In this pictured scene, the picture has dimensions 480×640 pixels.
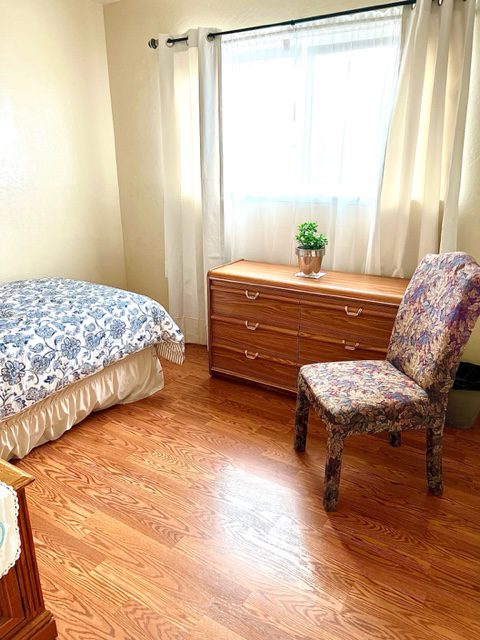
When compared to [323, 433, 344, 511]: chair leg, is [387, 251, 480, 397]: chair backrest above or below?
above

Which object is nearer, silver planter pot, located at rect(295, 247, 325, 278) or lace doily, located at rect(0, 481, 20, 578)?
lace doily, located at rect(0, 481, 20, 578)

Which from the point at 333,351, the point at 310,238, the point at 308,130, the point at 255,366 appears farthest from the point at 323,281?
the point at 308,130

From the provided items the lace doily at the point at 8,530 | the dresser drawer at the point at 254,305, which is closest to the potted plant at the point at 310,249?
the dresser drawer at the point at 254,305

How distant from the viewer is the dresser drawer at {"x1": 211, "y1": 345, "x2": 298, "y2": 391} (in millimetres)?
2727

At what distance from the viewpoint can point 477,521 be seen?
183 cm

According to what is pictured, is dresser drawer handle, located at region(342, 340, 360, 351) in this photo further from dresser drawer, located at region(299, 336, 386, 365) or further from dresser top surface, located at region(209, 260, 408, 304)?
dresser top surface, located at region(209, 260, 408, 304)

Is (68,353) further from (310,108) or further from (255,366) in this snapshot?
(310,108)

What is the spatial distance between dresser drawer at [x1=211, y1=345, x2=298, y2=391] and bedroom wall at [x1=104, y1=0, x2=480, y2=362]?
3.40 ft

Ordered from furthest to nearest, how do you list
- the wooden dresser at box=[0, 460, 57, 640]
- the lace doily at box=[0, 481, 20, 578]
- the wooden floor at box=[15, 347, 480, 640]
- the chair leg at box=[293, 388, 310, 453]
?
the chair leg at box=[293, 388, 310, 453]
the wooden floor at box=[15, 347, 480, 640]
the wooden dresser at box=[0, 460, 57, 640]
the lace doily at box=[0, 481, 20, 578]

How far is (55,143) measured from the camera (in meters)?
3.21

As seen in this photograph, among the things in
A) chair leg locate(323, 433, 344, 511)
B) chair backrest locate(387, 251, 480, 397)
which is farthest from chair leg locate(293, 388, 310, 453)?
chair backrest locate(387, 251, 480, 397)

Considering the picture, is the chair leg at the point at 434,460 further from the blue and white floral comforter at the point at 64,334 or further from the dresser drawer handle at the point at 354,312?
the blue and white floral comforter at the point at 64,334

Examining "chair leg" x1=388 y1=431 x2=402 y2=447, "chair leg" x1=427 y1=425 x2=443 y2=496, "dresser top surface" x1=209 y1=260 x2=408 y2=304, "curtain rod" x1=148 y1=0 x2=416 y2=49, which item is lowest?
"chair leg" x1=388 y1=431 x2=402 y2=447

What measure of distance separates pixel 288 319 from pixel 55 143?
6.87 feet
